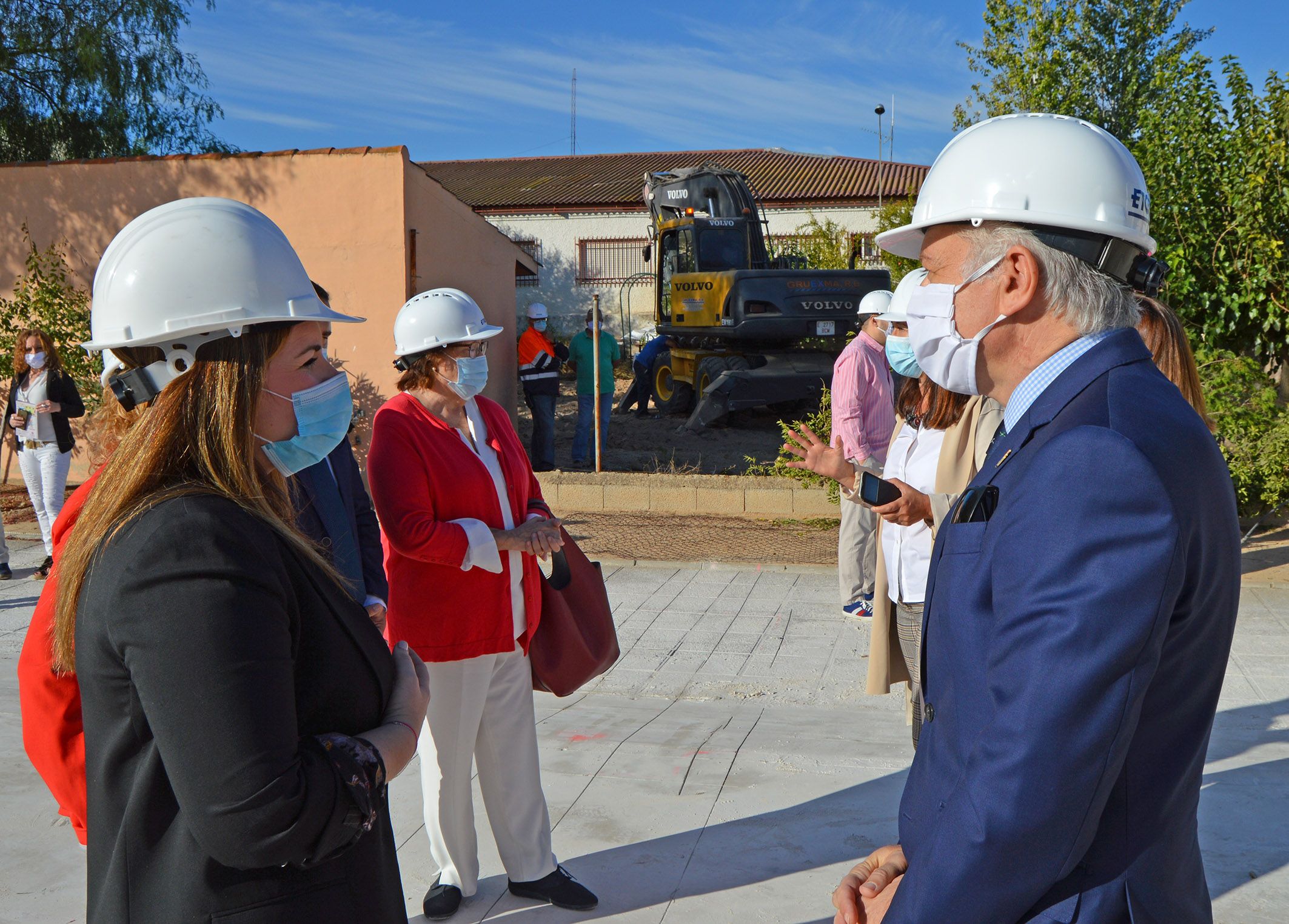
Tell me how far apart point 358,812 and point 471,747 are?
192 cm

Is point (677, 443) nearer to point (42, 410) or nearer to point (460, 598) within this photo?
point (42, 410)

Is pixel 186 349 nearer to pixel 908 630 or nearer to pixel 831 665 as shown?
pixel 908 630

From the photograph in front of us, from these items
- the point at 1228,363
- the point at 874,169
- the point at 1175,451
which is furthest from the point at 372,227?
the point at 874,169

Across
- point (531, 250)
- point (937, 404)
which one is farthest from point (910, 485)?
point (531, 250)

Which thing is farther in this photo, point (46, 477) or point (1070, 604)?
point (46, 477)

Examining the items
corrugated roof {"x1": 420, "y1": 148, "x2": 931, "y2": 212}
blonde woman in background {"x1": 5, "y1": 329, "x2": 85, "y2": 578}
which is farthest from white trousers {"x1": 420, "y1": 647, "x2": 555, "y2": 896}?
corrugated roof {"x1": 420, "y1": 148, "x2": 931, "y2": 212}

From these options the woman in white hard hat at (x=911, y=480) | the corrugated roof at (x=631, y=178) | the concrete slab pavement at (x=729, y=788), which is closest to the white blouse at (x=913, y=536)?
the woman in white hard hat at (x=911, y=480)

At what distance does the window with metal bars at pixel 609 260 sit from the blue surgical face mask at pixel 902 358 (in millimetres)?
29385

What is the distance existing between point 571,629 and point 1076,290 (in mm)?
2439

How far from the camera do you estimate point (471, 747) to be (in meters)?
3.50

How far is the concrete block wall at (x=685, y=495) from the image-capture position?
9852mm

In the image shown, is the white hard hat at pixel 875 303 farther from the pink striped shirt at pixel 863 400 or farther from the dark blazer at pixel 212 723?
the dark blazer at pixel 212 723

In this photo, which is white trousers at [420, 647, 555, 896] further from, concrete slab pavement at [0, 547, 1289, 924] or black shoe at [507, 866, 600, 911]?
concrete slab pavement at [0, 547, 1289, 924]

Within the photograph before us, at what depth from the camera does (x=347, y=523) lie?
3.57m
